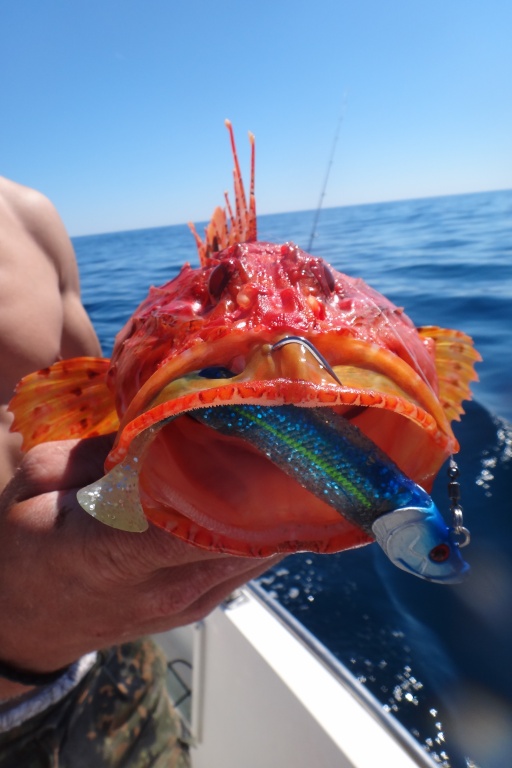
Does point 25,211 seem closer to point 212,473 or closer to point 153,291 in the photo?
point 153,291

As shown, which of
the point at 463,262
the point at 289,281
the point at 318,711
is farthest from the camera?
the point at 463,262

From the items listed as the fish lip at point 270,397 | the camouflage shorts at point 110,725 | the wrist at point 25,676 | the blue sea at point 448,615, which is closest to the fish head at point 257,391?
the fish lip at point 270,397

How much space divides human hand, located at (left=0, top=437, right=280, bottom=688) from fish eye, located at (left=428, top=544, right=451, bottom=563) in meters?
0.65

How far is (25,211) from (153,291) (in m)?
1.82

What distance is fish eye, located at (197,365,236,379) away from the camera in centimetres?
102

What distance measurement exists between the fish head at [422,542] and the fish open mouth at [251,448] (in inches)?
4.9

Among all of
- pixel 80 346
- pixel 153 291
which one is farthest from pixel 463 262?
pixel 153 291

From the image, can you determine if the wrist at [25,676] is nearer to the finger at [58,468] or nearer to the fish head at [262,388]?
the finger at [58,468]

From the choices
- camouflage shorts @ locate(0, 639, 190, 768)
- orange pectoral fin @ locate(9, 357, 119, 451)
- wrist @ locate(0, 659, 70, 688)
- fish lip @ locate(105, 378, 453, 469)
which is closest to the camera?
fish lip @ locate(105, 378, 453, 469)

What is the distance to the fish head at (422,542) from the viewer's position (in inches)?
38.9

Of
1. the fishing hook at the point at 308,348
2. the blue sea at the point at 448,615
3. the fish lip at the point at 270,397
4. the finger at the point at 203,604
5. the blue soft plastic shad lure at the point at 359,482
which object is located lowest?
the blue sea at the point at 448,615

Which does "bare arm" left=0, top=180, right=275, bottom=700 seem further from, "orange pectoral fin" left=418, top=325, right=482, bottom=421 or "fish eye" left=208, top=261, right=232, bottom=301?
"orange pectoral fin" left=418, top=325, right=482, bottom=421

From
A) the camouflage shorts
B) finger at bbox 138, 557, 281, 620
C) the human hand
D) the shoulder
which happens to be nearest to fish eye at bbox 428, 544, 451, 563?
the human hand

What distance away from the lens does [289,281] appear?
56.0 inches
